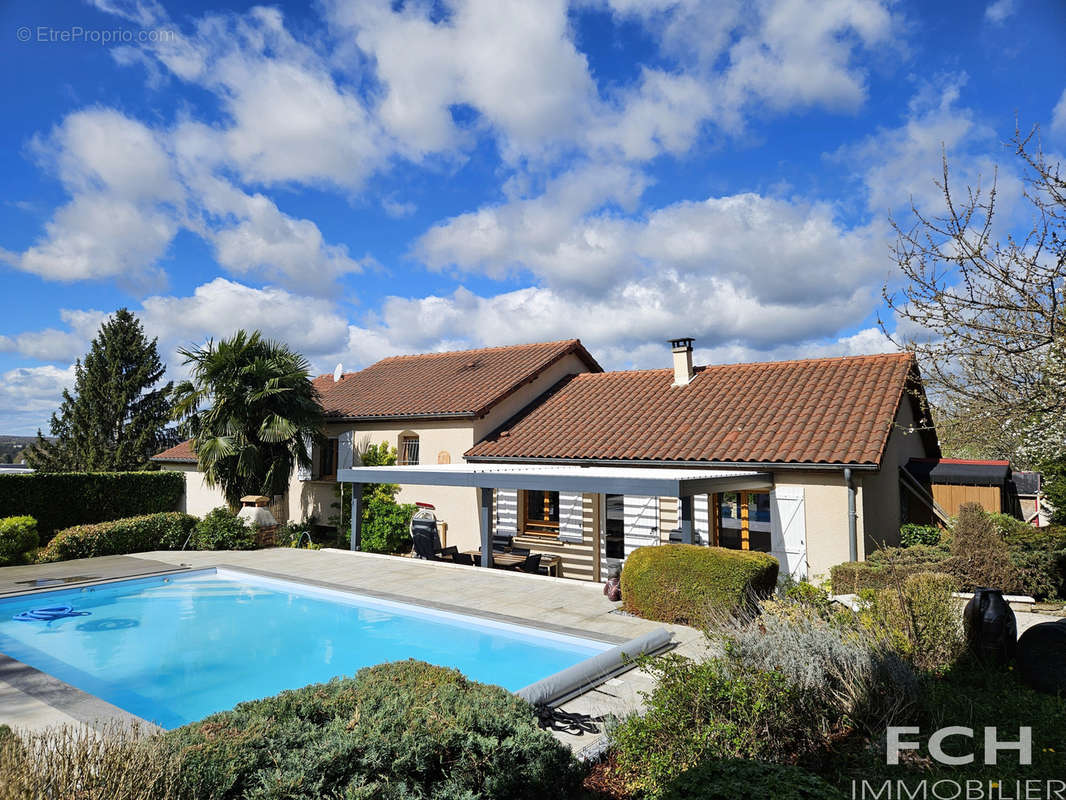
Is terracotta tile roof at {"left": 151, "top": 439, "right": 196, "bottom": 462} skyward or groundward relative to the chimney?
groundward

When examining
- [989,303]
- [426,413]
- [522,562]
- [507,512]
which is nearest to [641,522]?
[522,562]

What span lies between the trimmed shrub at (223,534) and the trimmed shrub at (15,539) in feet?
16.1

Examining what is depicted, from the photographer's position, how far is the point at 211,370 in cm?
2409

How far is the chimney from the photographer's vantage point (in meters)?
22.4

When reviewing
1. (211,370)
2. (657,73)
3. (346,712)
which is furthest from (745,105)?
(211,370)

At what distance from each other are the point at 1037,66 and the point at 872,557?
1017 cm

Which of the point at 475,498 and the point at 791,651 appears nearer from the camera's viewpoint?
the point at 791,651

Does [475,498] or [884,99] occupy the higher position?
[884,99]

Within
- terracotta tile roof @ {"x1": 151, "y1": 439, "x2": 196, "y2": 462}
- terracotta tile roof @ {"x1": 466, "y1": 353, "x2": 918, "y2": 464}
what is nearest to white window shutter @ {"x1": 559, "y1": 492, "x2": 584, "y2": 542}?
terracotta tile roof @ {"x1": 466, "y1": 353, "x2": 918, "y2": 464}

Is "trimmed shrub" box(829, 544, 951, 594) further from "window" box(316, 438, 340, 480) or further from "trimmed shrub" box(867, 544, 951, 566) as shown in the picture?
"window" box(316, 438, 340, 480)

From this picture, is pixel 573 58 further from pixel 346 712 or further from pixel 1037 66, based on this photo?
pixel 346 712

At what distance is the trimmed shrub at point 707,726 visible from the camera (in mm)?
5625

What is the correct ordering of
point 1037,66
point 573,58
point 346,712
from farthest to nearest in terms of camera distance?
point 573,58 → point 1037,66 → point 346,712

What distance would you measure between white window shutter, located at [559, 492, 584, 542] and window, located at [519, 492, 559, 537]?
0.68 meters
